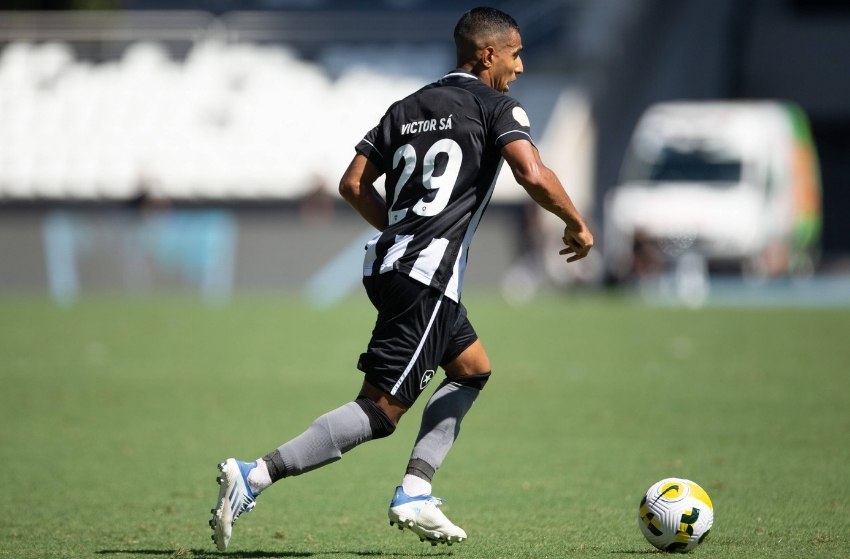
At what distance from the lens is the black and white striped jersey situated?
5137mm

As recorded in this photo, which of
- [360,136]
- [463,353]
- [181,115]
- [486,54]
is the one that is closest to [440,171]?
[486,54]

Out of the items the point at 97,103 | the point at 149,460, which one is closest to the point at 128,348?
the point at 149,460

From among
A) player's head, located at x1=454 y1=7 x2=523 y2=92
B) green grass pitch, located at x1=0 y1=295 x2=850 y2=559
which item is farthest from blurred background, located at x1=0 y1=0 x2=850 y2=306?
player's head, located at x1=454 y1=7 x2=523 y2=92

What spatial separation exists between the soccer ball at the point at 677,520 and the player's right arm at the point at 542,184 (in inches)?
43.3

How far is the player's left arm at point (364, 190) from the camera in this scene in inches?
211

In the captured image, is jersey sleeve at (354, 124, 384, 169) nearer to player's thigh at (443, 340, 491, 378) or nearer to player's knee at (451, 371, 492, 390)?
player's thigh at (443, 340, 491, 378)

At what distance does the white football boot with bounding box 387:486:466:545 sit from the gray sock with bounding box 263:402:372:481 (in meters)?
0.31

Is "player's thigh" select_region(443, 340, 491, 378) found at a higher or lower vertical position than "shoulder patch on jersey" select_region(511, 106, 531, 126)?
lower

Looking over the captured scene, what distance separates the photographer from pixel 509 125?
5.06 metres

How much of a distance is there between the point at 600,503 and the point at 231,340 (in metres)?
9.47

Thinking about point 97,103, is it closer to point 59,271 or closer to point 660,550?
point 59,271

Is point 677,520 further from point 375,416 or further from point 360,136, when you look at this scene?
point 360,136

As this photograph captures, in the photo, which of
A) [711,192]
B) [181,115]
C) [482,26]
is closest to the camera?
[482,26]

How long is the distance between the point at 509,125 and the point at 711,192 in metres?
18.6
